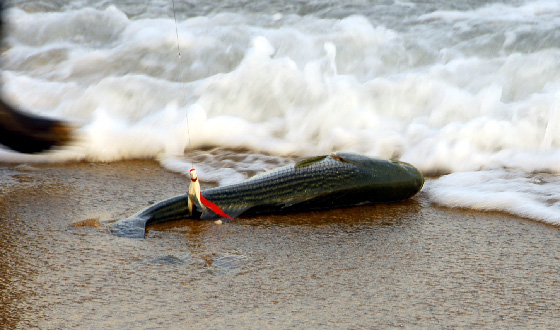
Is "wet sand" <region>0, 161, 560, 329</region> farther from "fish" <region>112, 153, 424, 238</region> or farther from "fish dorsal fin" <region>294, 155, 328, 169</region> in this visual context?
"fish dorsal fin" <region>294, 155, 328, 169</region>

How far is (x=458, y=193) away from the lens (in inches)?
208

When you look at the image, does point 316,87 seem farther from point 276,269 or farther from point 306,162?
point 276,269

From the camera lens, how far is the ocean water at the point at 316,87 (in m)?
6.15

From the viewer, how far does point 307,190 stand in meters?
4.92

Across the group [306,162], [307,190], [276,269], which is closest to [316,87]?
[306,162]

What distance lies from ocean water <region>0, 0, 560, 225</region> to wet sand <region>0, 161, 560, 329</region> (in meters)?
0.69

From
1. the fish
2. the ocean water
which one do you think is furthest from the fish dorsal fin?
the ocean water

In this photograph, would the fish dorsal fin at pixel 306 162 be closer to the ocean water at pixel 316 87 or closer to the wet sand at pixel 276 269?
the wet sand at pixel 276 269

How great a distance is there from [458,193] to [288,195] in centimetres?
141

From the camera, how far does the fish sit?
15.4 feet

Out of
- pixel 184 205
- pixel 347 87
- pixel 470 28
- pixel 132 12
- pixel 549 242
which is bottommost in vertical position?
pixel 549 242

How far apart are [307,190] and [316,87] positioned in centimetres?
299

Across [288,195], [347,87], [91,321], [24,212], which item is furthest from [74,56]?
[91,321]

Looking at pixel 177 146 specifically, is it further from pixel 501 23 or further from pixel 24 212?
pixel 501 23
